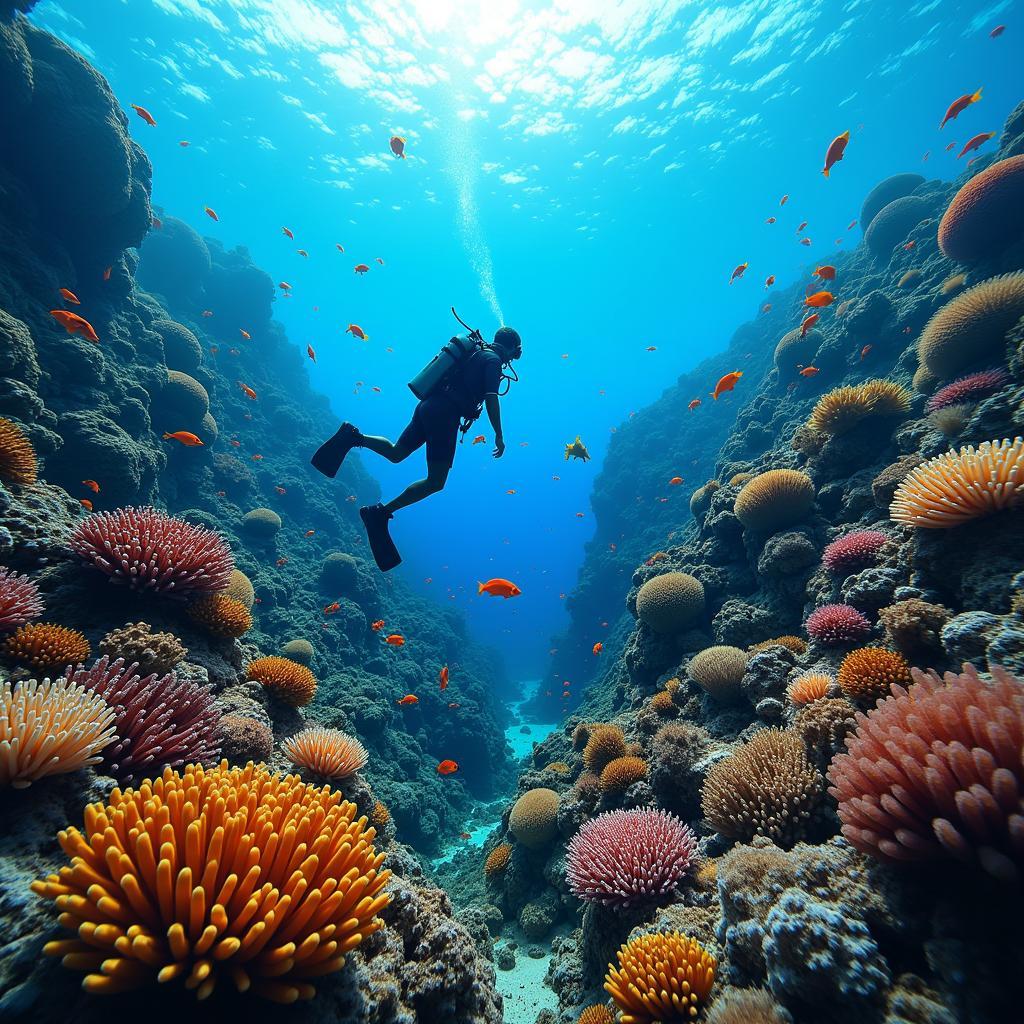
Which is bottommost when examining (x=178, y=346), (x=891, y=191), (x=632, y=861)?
(x=632, y=861)

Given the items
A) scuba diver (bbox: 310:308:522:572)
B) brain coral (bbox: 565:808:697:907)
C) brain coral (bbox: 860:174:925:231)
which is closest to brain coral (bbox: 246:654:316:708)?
scuba diver (bbox: 310:308:522:572)

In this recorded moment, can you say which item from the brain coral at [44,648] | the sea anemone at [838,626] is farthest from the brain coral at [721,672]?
the brain coral at [44,648]

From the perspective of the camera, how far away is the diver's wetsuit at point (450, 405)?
5.70 m

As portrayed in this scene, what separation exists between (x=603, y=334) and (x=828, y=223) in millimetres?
39313

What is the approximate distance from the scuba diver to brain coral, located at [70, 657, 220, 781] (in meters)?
2.81

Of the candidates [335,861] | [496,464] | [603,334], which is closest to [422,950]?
[335,861]

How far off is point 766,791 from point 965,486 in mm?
3076

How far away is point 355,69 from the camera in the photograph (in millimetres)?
25453

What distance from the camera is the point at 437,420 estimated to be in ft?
18.8

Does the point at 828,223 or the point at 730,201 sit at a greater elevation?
the point at 828,223

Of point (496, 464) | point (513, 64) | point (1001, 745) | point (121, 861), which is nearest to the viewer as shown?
point (121, 861)

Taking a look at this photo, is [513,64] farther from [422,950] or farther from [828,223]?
[828,223]

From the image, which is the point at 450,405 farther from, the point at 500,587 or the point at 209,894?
the point at 209,894

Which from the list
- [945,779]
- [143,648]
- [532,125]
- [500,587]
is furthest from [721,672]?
[532,125]
